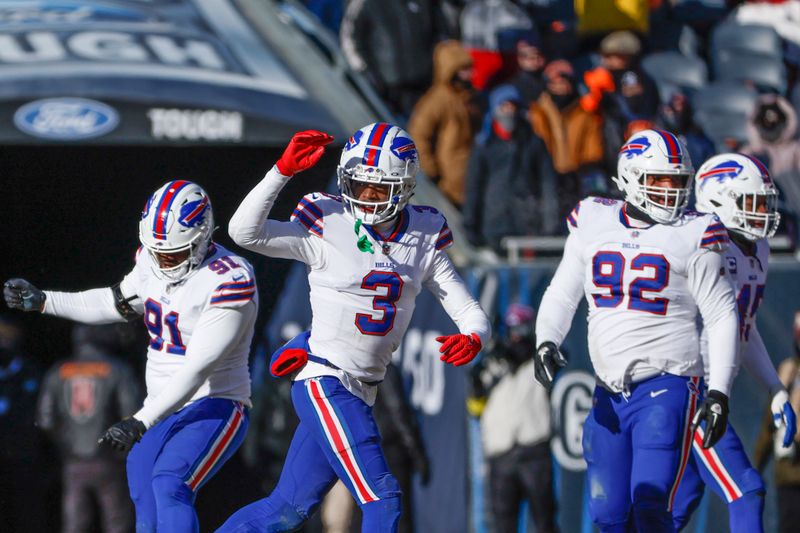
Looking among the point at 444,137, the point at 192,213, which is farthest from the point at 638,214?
the point at 444,137

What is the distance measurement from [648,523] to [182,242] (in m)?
2.18

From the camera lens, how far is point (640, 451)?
6148 mm

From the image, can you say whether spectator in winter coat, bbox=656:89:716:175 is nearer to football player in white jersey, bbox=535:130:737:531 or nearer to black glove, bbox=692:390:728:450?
football player in white jersey, bbox=535:130:737:531

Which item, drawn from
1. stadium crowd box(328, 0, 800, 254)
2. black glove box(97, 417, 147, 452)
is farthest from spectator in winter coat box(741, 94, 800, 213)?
black glove box(97, 417, 147, 452)

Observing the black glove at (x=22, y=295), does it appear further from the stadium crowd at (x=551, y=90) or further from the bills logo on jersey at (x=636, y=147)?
the stadium crowd at (x=551, y=90)

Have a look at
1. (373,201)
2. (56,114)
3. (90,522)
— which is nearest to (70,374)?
(90,522)

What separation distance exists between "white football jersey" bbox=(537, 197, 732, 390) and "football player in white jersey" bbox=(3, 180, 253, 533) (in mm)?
1284

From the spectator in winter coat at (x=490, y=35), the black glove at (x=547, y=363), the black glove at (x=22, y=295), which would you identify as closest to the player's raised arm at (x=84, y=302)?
the black glove at (x=22, y=295)

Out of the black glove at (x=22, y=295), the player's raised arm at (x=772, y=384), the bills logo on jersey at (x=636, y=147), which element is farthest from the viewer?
the player's raised arm at (x=772, y=384)

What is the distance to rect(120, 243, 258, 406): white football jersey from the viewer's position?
Result: 243 inches

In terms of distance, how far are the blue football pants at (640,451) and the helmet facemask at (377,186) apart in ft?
4.15

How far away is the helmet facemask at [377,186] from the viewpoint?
5.91 meters

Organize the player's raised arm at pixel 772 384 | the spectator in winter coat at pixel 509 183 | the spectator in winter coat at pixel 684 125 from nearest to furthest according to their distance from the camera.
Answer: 1. the player's raised arm at pixel 772 384
2. the spectator in winter coat at pixel 509 183
3. the spectator in winter coat at pixel 684 125

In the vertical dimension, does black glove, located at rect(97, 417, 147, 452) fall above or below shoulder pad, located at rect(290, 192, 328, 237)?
below
